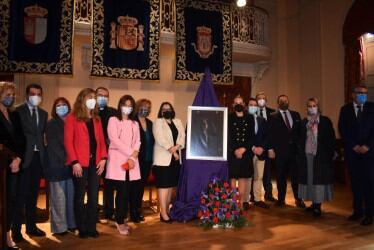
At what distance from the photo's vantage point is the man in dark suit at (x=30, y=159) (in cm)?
368

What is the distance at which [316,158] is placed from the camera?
183 inches

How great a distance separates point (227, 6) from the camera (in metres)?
7.87

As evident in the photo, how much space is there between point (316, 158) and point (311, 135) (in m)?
0.32

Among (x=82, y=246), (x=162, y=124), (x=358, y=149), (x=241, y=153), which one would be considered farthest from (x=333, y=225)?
(x=82, y=246)

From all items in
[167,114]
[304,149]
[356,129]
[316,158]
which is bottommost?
[316,158]

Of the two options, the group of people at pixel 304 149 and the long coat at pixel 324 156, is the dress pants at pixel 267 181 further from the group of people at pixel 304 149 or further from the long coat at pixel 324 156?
the long coat at pixel 324 156

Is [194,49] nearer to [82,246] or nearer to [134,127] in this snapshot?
[134,127]

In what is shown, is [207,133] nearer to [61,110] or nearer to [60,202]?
[61,110]

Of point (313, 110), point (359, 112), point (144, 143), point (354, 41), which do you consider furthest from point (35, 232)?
point (354, 41)

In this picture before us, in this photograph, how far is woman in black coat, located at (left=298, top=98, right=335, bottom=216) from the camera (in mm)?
4625

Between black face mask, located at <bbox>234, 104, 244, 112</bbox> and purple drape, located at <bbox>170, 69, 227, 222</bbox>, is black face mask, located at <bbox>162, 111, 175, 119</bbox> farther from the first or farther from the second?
black face mask, located at <bbox>234, 104, 244, 112</bbox>

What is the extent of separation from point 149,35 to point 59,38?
1.68m

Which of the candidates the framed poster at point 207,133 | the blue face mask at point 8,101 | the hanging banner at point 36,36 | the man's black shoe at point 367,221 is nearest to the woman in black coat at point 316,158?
the man's black shoe at point 367,221

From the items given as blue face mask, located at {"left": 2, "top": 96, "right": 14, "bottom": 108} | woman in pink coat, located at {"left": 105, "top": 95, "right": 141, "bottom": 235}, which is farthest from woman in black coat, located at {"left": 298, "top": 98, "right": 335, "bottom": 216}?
blue face mask, located at {"left": 2, "top": 96, "right": 14, "bottom": 108}
